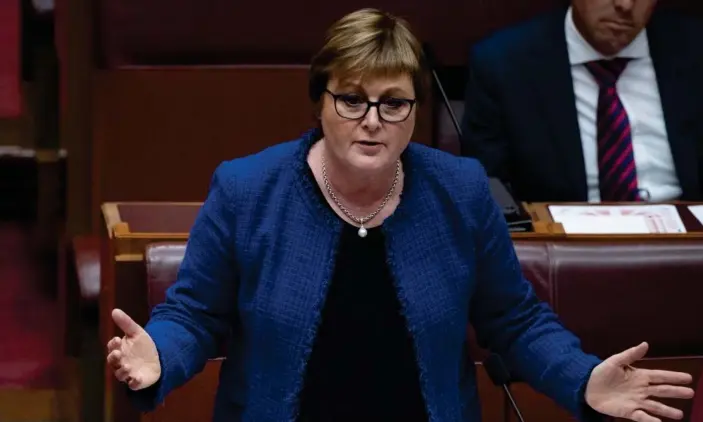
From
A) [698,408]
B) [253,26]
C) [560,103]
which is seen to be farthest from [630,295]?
[253,26]

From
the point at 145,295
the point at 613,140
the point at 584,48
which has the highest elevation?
the point at 584,48

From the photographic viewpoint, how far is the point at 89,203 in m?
1.85

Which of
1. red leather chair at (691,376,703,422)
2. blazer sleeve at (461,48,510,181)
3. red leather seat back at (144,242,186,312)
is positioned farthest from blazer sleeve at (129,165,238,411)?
blazer sleeve at (461,48,510,181)

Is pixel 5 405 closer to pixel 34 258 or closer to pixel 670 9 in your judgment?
pixel 34 258

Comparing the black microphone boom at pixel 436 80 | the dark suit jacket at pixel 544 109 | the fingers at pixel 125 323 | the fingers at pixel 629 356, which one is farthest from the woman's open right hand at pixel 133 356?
the dark suit jacket at pixel 544 109

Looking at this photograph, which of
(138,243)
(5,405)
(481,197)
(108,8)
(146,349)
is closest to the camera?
(146,349)

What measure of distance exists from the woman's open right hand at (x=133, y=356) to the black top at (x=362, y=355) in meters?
0.12

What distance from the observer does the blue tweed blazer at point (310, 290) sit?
1005mm

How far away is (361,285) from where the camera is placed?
3.39 feet

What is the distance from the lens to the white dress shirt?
1710 mm

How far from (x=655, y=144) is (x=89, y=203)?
77 centimetres

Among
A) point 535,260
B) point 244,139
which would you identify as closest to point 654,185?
point 535,260

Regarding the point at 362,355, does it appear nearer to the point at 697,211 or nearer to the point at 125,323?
the point at 125,323

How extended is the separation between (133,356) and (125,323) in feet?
0.09
